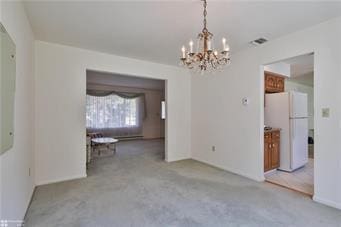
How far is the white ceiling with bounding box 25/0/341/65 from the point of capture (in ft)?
6.85

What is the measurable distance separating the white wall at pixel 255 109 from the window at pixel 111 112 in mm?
4321

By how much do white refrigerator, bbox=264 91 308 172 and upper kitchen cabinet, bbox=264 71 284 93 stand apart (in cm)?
21

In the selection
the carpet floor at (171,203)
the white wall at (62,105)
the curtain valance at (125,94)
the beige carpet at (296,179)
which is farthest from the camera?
the curtain valance at (125,94)

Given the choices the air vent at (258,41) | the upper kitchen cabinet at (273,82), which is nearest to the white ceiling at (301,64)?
the upper kitchen cabinet at (273,82)

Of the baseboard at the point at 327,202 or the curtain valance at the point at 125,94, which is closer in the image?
the baseboard at the point at 327,202

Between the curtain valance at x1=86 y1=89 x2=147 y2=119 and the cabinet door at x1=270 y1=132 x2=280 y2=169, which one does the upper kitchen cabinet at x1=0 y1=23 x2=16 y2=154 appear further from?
the curtain valance at x1=86 y1=89 x2=147 y2=119

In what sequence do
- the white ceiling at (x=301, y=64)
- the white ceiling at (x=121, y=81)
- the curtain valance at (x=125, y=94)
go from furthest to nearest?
the curtain valance at (x=125, y=94)
the white ceiling at (x=121, y=81)
the white ceiling at (x=301, y=64)

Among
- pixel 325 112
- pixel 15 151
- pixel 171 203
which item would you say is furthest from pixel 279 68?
pixel 15 151

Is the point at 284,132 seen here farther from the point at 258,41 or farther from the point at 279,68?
the point at 258,41

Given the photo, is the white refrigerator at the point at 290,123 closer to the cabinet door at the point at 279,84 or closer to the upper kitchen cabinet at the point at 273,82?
the upper kitchen cabinet at the point at 273,82

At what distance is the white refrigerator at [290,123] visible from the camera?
3699 millimetres

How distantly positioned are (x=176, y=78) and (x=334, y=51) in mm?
3114

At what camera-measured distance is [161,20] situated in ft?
7.88

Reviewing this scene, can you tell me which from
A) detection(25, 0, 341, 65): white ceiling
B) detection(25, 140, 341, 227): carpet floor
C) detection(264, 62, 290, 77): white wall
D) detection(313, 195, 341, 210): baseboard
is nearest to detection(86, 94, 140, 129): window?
detection(25, 140, 341, 227): carpet floor
